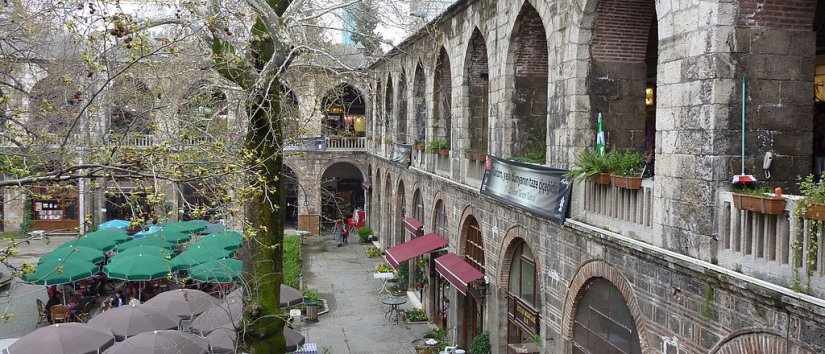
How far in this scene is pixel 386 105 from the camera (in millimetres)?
31344

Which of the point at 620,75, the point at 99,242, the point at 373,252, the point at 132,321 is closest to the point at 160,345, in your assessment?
the point at 132,321

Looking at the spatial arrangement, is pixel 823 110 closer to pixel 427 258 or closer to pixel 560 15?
pixel 560 15

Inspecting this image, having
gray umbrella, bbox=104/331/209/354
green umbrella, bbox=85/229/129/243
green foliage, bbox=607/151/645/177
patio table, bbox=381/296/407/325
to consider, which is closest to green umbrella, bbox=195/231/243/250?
green umbrella, bbox=85/229/129/243

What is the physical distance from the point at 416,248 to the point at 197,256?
686cm

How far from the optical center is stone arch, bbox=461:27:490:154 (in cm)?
1677

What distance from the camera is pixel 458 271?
1638 cm

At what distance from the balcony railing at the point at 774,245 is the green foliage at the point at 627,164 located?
6.43 ft

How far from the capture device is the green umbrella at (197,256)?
69.4ft

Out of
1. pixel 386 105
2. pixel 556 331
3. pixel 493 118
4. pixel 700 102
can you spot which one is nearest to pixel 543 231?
pixel 556 331

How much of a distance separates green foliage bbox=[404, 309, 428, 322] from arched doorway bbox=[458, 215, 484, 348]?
382 centimetres

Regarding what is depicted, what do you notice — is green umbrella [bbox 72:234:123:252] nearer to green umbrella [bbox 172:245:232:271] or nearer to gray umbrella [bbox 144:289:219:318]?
green umbrella [bbox 172:245:232:271]

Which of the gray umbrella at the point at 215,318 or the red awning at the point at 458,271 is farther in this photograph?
the red awning at the point at 458,271

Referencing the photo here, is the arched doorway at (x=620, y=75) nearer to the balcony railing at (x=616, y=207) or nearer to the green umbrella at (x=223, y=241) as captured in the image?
the balcony railing at (x=616, y=207)

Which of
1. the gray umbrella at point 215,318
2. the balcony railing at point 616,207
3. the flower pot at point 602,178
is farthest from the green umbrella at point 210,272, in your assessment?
the flower pot at point 602,178
